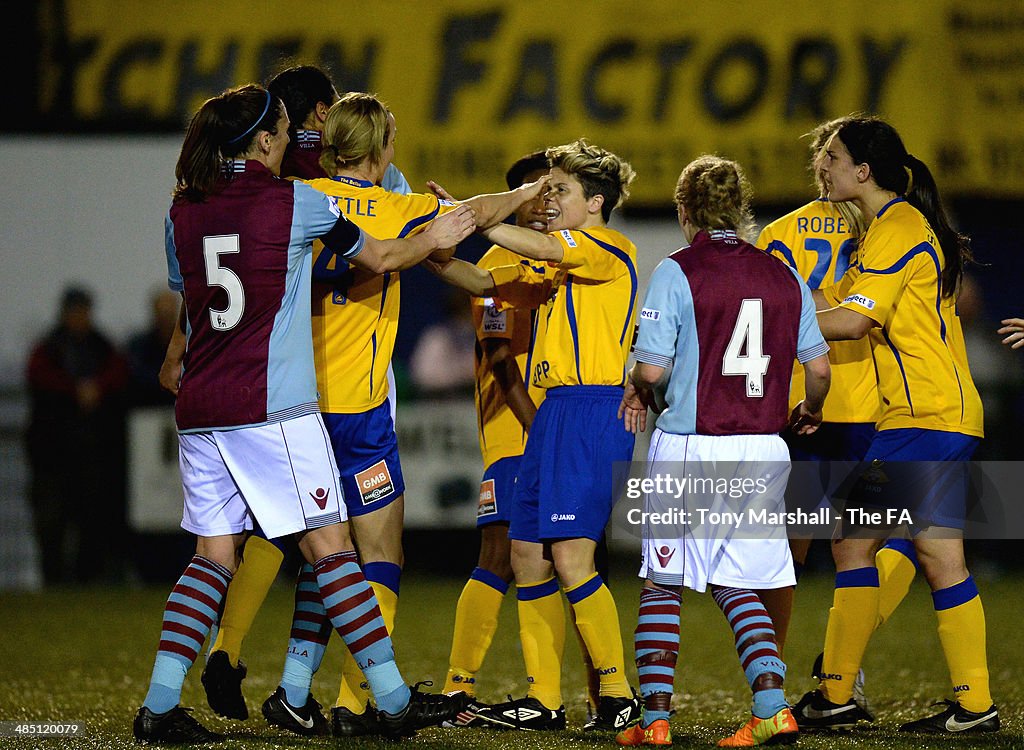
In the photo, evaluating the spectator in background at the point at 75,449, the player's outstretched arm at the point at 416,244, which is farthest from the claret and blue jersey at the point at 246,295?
the spectator in background at the point at 75,449

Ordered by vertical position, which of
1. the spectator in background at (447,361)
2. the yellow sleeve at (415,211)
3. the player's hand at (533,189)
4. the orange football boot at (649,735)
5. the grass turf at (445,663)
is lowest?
the grass turf at (445,663)

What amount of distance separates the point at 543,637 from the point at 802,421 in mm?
1250

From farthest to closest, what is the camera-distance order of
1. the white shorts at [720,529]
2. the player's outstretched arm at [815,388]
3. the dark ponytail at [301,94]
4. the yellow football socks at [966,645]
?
1. the dark ponytail at [301,94]
2. the yellow football socks at [966,645]
3. the player's outstretched arm at [815,388]
4. the white shorts at [720,529]

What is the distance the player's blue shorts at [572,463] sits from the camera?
496cm

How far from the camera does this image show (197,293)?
14.8 ft

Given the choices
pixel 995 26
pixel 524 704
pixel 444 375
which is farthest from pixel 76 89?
pixel 524 704

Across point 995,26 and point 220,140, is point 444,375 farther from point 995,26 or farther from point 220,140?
point 220,140

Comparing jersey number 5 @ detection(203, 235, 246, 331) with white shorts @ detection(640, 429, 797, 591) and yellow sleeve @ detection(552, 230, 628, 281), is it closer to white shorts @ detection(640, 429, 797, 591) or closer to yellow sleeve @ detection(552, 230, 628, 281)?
yellow sleeve @ detection(552, 230, 628, 281)

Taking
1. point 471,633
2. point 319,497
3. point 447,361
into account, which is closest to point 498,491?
point 471,633

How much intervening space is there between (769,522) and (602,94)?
759 centimetres

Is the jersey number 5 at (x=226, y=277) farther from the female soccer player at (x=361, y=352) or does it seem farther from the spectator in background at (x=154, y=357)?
the spectator in background at (x=154, y=357)

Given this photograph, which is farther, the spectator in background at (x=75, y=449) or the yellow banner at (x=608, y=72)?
the yellow banner at (x=608, y=72)

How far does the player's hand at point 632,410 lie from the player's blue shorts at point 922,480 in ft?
2.85

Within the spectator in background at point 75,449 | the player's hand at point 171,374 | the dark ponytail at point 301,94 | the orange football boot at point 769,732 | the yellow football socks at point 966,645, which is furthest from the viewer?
the spectator in background at point 75,449
